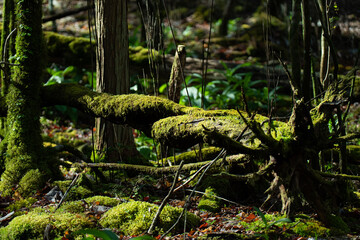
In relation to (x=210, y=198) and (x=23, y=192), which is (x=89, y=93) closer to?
(x=23, y=192)

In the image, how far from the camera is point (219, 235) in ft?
6.93

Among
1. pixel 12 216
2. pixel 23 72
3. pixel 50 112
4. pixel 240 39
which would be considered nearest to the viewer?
pixel 12 216

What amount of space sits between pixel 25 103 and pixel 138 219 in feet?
5.07

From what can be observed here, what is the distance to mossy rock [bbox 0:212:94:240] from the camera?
7.28ft

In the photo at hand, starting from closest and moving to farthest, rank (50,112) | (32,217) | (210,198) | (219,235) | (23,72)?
(219,235) → (32,217) → (210,198) → (23,72) → (50,112)

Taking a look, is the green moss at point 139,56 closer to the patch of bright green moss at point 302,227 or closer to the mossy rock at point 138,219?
the mossy rock at point 138,219

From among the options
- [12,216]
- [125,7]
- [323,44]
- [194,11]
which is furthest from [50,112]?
[194,11]

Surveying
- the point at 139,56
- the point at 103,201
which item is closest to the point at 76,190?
the point at 103,201

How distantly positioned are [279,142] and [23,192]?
7.16 ft

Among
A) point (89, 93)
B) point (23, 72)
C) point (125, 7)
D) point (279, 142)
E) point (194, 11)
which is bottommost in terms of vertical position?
point (279, 142)

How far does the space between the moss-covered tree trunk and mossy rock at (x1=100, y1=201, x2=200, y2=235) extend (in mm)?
964

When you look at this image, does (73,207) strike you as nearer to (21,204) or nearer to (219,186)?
(21,204)

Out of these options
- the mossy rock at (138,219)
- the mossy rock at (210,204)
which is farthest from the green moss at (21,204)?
the mossy rock at (210,204)

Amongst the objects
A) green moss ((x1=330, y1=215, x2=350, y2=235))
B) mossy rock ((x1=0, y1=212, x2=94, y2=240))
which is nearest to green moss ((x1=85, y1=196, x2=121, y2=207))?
mossy rock ((x1=0, y1=212, x2=94, y2=240))
